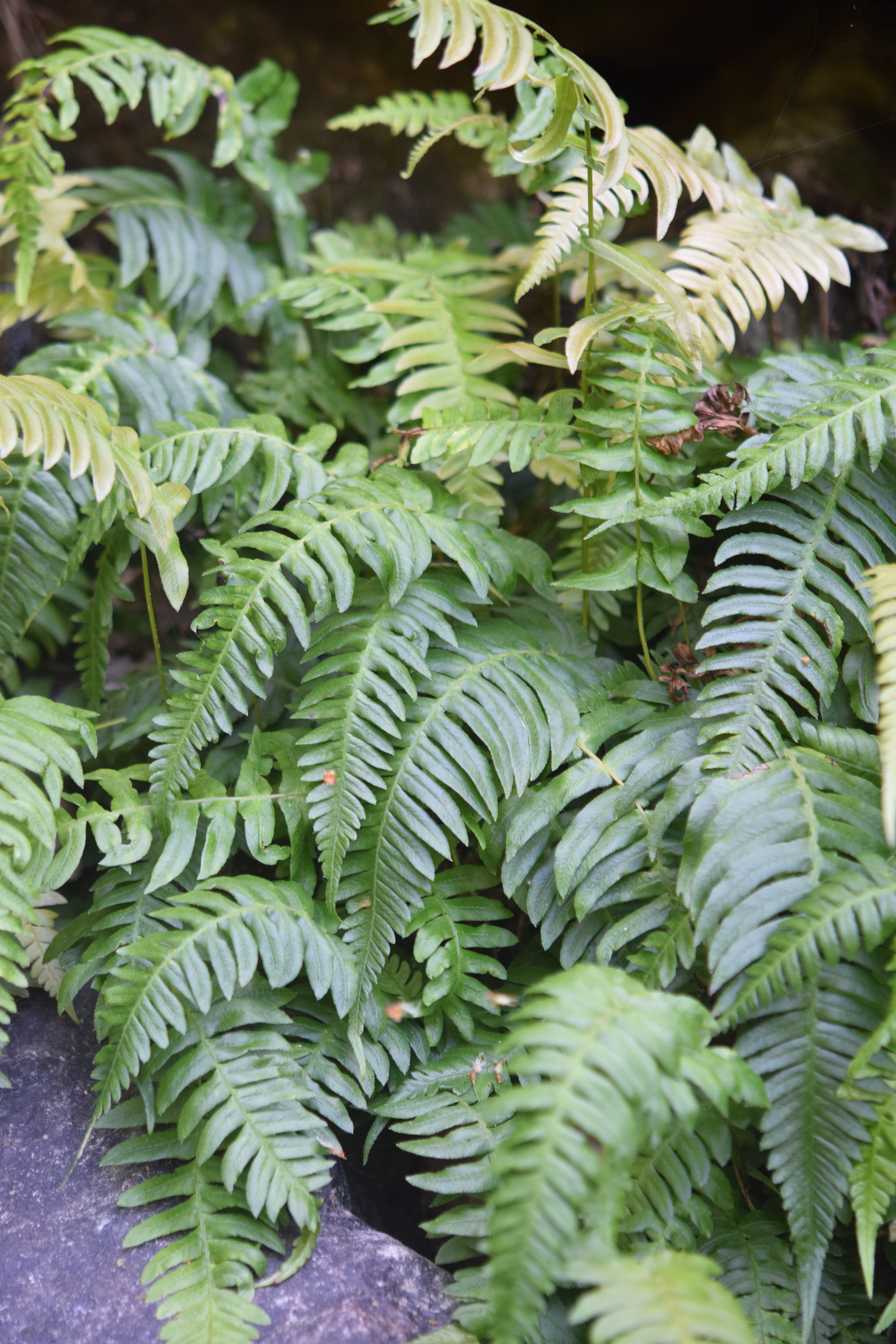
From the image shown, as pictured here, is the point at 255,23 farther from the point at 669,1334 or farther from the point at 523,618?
the point at 669,1334

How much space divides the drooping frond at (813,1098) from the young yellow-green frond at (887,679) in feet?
0.91

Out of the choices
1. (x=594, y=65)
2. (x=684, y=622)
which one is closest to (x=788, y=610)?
(x=684, y=622)

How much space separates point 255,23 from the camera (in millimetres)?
3449

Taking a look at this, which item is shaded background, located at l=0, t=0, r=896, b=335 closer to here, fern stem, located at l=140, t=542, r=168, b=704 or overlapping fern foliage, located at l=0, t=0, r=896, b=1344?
overlapping fern foliage, located at l=0, t=0, r=896, b=1344

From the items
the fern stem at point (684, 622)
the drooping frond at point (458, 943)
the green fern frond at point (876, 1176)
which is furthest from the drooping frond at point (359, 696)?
the green fern frond at point (876, 1176)

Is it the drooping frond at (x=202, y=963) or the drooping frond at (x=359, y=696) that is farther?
the drooping frond at (x=359, y=696)

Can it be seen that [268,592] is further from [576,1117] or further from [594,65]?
[594,65]

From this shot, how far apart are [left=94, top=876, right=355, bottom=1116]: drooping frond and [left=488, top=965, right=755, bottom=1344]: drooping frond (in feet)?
1.82

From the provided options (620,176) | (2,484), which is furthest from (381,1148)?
(620,176)

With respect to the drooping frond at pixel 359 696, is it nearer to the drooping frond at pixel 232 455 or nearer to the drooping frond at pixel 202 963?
the drooping frond at pixel 202 963

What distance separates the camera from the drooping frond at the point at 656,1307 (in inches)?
43.2

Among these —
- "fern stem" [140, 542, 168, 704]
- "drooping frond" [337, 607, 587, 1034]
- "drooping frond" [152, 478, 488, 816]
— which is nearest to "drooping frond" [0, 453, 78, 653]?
"fern stem" [140, 542, 168, 704]

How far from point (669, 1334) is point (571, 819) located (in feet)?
3.02

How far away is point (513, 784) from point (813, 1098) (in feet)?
2.49
